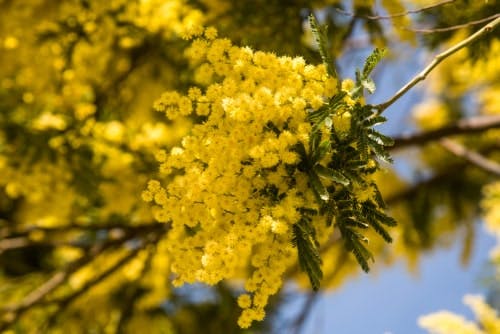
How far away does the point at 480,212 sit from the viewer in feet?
17.6

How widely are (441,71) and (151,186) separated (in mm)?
4937

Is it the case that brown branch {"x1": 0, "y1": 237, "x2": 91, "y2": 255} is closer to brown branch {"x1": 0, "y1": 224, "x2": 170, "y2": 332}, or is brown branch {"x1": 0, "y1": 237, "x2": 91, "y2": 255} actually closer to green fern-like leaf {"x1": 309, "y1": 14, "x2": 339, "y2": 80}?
brown branch {"x1": 0, "y1": 224, "x2": 170, "y2": 332}

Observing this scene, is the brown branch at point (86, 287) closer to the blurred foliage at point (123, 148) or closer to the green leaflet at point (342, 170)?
the blurred foliage at point (123, 148)

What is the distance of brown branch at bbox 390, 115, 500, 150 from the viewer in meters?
3.84

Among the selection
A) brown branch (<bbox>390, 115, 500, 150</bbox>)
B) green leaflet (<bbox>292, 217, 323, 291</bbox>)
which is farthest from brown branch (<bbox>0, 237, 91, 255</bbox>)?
green leaflet (<bbox>292, 217, 323, 291</bbox>)

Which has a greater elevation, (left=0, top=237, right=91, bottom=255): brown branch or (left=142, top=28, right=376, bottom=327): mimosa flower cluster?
(left=0, top=237, right=91, bottom=255): brown branch

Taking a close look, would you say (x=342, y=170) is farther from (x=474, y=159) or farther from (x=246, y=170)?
(x=474, y=159)

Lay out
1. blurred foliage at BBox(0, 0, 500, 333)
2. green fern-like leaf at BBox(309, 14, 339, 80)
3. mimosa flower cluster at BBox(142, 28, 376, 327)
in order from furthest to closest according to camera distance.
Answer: blurred foliage at BBox(0, 0, 500, 333)
green fern-like leaf at BBox(309, 14, 339, 80)
mimosa flower cluster at BBox(142, 28, 376, 327)

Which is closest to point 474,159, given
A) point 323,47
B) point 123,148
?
point 123,148

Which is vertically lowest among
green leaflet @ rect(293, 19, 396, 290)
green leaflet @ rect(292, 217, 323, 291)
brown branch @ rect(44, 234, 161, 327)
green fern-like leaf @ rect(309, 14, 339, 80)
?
green leaflet @ rect(292, 217, 323, 291)

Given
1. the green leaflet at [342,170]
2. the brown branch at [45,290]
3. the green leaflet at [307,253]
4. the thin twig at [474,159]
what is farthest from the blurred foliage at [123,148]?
the green leaflet at [307,253]

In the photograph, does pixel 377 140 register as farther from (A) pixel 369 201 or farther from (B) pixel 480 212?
(B) pixel 480 212

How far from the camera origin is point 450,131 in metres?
3.90

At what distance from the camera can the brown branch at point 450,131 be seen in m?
3.84
